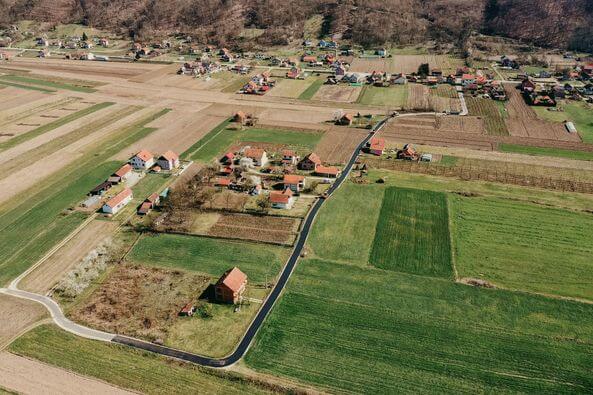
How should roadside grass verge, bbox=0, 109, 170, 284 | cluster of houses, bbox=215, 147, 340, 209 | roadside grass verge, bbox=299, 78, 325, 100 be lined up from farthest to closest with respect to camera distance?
roadside grass verge, bbox=299, 78, 325, 100
cluster of houses, bbox=215, 147, 340, 209
roadside grass verge, bbox=0, 109, 170, 284

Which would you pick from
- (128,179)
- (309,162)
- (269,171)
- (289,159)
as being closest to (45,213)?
(128,179)

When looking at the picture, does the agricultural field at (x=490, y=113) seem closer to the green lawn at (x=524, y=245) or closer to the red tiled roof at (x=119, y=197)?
the green lawn at (x=524, y=245)

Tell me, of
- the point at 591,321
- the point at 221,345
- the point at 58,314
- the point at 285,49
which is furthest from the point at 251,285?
the point at 285,49

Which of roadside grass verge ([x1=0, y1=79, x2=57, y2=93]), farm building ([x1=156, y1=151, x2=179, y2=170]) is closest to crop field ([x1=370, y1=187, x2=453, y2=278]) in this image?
farm building ([x1=156, y1=151, x2=179, y2=170])

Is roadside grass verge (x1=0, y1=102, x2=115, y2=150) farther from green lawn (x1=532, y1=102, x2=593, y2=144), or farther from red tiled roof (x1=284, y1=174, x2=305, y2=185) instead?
green lawn (x1=532, y1=102, x2=593, y2=144)

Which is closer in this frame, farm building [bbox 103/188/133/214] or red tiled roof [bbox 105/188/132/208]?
farm building [bbox 103/188/133/214]

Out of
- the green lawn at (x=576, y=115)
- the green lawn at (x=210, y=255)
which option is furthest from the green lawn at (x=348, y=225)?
the green lawn at (x=576, y=115)
